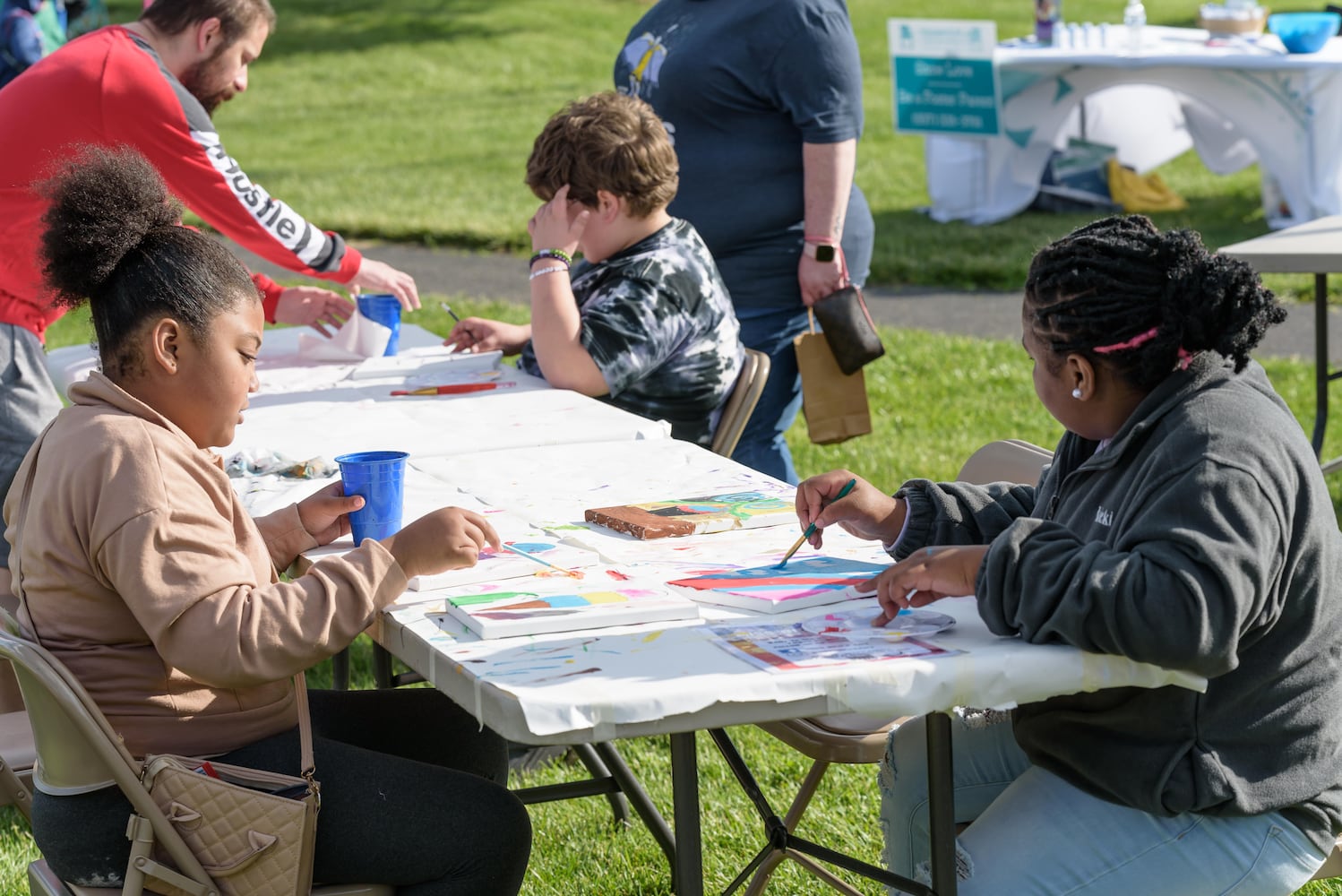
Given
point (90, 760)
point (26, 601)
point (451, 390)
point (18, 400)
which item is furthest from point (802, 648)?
point (18, 400)

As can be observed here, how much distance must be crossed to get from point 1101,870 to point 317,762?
3.53ft

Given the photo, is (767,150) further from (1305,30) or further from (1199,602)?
(1305,30)

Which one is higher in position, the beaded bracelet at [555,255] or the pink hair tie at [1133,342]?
the pink hair tie at [1133,342]

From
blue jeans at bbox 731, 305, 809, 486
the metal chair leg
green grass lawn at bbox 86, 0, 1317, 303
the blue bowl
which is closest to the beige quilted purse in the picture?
the metal chair leg

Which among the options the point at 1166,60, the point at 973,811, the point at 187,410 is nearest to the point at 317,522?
the point at 187,410

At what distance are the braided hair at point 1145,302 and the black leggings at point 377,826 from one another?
3.39 ft

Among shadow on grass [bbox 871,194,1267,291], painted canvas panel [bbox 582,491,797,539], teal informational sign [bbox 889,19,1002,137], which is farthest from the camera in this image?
teal informational sign [bbox 889,19,1002,137]

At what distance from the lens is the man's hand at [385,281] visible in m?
4.13

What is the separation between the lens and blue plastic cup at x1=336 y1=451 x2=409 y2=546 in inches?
92.0

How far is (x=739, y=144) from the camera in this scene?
4336 mm

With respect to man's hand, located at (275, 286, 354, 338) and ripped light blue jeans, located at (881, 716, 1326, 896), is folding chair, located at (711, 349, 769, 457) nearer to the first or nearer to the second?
man's hand, located at (275, 286, 354, 338)

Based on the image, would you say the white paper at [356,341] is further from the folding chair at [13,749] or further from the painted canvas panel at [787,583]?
the painted canvas panel at [787,583]

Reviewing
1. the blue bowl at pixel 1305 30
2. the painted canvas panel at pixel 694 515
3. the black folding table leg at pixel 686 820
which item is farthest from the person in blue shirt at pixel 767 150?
the blue bowl at pixel 1305 30

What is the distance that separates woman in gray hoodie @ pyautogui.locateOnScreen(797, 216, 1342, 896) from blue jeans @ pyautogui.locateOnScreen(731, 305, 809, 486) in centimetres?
212
